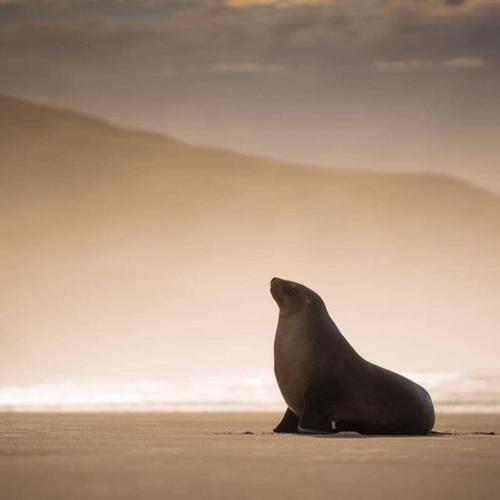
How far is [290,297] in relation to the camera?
15.0 metres

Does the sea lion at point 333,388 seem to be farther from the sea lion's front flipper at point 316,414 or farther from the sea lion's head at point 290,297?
the sea lion's head at point 290,297

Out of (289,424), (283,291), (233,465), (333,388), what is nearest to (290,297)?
(283,291)

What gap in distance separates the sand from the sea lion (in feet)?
1.91

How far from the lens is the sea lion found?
45.2ft

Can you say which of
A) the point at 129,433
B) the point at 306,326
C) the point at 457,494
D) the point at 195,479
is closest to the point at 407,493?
the point at 457,494

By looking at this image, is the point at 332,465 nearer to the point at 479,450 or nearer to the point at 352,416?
the point at 479,450

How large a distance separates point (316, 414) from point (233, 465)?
4.85 m

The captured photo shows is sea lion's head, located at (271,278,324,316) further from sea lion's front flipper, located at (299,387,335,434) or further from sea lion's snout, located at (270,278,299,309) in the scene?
sea lion's front flipper, located at (299,387,335,434)

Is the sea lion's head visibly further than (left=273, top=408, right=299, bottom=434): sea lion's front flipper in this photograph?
Yes

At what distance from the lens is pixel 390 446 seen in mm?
11336

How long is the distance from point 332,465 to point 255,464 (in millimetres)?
543

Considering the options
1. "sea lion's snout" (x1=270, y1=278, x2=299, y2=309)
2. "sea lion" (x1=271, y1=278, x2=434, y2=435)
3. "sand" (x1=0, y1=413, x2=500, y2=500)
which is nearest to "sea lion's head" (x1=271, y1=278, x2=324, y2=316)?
"sea lion's snout" (x1=270, y1=278, x2=299, y2=309)

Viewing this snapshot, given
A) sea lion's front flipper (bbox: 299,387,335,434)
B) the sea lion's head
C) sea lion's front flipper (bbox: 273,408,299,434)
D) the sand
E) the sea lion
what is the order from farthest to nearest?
the sea lion's head → sea lion's front flipper (bbox: 273,408,299,434) → the sea lion → sea lion's front flipper (bbox: 299,387,335,434) → the sand

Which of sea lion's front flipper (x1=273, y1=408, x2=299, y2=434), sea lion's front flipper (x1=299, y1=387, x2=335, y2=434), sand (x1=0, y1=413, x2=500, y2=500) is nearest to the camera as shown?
sand (x1=0, y1=413, x2=500, y2=500)
